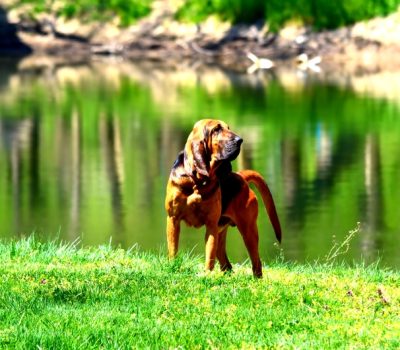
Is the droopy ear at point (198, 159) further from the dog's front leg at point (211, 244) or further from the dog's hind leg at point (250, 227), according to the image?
the dog's hind leg at point (250, 227)

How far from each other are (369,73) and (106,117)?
61.0 ft

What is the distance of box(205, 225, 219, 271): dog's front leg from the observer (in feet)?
27.6

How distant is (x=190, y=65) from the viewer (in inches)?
2371

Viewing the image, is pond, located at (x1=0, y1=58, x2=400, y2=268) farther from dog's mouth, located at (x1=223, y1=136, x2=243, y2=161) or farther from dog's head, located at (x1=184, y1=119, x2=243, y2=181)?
dog's mouth, located at (x1=223, y1=136, x2=243, y2=161)

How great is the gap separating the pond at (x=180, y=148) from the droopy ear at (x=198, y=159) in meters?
A: 3.29

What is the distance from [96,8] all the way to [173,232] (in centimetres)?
5721

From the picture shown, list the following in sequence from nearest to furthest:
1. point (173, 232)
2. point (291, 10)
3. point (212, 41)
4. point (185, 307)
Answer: point (185, 307)
point (173, 232)
point (291, 10)
point (212, 41)

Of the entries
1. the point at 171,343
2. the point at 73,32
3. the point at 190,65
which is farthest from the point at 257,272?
the point at 73,32

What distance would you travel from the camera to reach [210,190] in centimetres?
828

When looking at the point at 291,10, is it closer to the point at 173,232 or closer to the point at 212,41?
the point at 212,41

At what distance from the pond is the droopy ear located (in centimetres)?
329

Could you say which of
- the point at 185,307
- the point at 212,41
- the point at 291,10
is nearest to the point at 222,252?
the point at 185,307

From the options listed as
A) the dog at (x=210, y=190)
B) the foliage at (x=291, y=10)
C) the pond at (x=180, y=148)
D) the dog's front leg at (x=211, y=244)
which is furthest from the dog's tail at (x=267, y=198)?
the foliage at (x=291, y=10)

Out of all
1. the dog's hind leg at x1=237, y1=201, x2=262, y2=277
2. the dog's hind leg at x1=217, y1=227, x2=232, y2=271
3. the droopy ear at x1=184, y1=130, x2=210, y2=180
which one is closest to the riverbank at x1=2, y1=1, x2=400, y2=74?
the dog's hind leg at x1=217, y1=227, x2=232, y2=271
